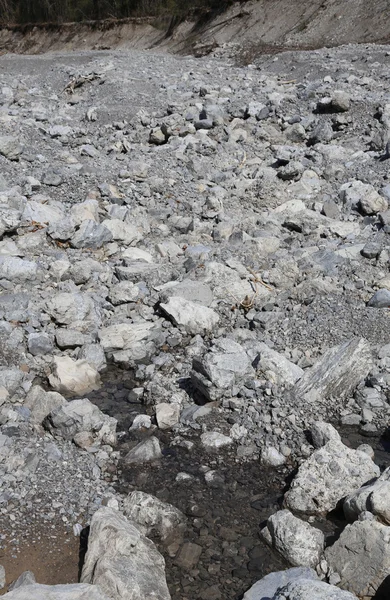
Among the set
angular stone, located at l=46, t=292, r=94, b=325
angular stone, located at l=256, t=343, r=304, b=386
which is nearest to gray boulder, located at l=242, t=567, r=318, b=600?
angular stone, located at l=256, t=343, r=304, b=386

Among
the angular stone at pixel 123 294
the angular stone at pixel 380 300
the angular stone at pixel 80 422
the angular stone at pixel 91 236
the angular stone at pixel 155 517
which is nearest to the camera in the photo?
the angular stone at pixel 155 517

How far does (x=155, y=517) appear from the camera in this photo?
3.21 m

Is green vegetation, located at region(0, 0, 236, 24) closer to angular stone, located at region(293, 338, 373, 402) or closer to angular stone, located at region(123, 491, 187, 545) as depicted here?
angular stone, located at region(293, 338, 373, 402)

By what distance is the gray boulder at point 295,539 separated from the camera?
2.96 meters

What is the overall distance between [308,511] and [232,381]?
1090 millimetres

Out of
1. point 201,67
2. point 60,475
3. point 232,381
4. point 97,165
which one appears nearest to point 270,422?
point 232,381

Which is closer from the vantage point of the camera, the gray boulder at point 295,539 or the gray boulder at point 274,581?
the gray boulder at point 274,581

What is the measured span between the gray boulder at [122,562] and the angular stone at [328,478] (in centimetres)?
84

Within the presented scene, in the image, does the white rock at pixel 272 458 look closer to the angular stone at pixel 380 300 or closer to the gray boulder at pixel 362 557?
the gray boulder at pixel 362 557

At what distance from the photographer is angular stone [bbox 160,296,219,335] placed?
4930 mm

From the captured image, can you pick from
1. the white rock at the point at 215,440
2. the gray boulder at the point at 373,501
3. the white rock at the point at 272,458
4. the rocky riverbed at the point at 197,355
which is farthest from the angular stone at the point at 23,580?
the gray boulder at the point at 373,501

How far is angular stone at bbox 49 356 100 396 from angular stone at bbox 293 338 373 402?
4.78 ft

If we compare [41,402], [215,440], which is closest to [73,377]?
[41,402]

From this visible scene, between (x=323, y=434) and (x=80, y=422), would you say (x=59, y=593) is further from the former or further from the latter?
(x=323, y=434)
